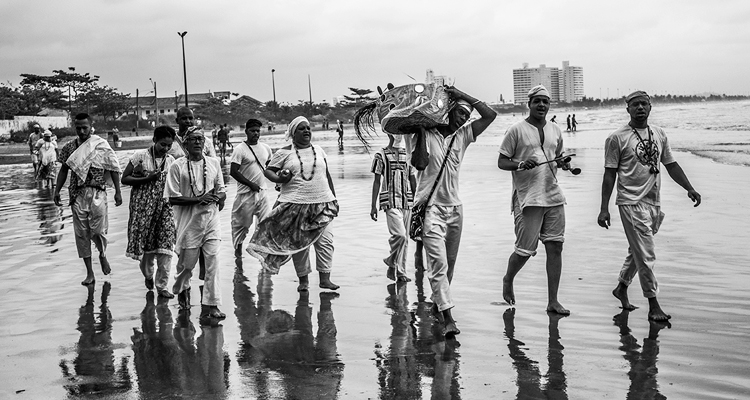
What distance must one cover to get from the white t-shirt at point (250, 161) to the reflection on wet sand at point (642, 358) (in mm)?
4723

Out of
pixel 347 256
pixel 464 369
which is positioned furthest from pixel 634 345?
pixel 347 256

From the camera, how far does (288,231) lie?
26.4 feet

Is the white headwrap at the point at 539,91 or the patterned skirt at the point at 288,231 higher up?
the white headwrap at the point at 539,91

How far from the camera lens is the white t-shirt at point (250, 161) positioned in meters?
9.34

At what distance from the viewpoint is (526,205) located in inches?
264

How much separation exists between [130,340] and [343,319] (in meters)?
1.76

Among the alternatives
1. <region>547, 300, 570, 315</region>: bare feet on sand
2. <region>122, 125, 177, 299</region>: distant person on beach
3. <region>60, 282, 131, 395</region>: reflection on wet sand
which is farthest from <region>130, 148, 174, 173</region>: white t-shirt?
<region>547, 300, 570, 315</region>: bare feet on sand

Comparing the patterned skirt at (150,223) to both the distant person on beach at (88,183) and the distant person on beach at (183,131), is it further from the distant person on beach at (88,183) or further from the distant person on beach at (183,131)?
the distant person on beach at (88,183)

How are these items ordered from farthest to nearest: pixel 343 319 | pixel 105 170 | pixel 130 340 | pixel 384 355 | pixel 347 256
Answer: pixel 347 256 < pixel 105 170 < pixel 343 319 < pixel 130 340 < pixel 384 355

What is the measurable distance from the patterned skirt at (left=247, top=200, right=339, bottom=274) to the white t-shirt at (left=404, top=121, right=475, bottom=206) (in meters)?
1.77

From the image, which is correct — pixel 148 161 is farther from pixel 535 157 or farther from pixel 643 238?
pixel 643 238

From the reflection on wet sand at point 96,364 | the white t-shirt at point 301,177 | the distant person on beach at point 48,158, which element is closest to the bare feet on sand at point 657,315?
the white t-shirt at point 301,177

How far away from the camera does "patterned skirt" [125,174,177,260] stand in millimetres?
7875

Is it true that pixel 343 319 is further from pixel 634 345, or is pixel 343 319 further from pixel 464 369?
pixel 634 345
